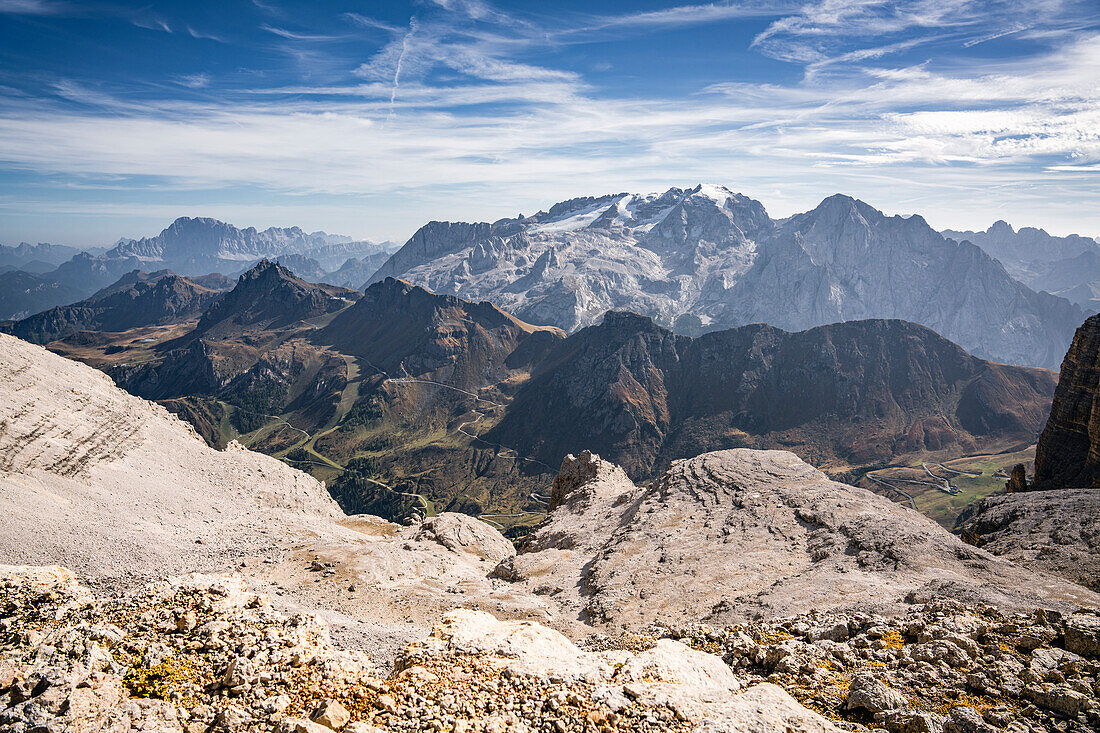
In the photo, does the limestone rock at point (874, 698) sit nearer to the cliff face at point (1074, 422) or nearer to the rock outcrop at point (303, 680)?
the rock outcrop at point (303, 680)

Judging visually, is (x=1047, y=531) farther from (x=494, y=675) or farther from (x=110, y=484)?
(x=110, y=484)

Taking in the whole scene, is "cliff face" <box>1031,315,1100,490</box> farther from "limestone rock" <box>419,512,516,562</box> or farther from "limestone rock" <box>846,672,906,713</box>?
"limestone rock" <box>419,512,516,562</box>

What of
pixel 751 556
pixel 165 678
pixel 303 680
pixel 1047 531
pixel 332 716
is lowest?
pixel 751 556

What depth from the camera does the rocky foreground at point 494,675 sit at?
16703 millimetres

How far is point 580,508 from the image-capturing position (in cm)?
7762

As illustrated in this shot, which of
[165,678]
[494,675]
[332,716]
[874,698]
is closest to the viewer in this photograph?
[332,716]

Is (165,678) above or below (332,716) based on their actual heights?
below

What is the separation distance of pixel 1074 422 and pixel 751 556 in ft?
213

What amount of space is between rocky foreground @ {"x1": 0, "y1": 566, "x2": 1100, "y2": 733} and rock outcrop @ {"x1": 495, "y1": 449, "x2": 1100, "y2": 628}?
857 cm

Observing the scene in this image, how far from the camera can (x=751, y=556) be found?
4719cm

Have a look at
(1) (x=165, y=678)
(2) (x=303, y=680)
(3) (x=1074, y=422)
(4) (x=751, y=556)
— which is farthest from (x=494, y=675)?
(3) (x=1074, y=422)

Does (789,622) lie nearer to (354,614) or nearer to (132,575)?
(354,614)

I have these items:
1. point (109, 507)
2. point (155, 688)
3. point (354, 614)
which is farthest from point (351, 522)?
point (155, 688)

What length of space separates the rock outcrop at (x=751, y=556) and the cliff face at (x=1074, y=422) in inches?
1409
